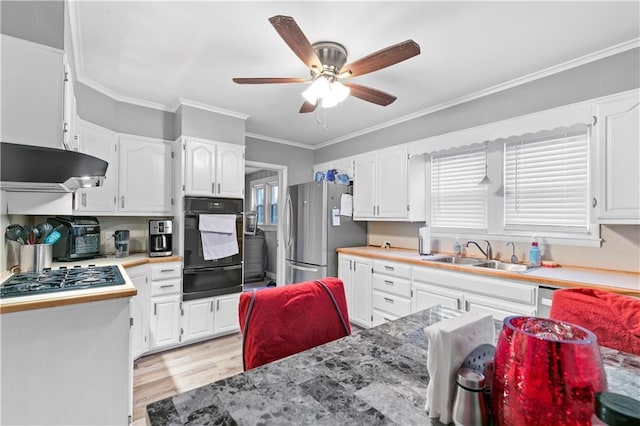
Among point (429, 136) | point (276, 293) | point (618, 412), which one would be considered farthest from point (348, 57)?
point (618, 412)

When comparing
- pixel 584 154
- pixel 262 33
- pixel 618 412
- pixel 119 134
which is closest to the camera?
pixel 618 412

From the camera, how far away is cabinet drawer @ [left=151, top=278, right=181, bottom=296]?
2.92 meters

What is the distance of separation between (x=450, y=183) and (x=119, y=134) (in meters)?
3.51

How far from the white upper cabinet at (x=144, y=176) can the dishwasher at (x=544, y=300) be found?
341cm

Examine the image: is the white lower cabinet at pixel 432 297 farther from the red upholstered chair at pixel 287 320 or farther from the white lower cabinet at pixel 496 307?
the red upholstered chair at pixel 287 320

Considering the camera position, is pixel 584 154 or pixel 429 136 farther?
pixel 429 136

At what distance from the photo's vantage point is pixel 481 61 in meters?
2.32

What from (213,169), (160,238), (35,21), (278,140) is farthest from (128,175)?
(278,140)

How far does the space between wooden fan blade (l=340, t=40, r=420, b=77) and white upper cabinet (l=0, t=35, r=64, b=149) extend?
5.32 ft

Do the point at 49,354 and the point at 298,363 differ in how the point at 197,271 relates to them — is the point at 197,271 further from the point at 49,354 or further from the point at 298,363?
the point at 298,363

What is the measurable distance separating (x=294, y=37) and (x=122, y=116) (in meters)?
2.45

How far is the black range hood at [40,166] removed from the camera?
1492mm

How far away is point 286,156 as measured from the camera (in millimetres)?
4586

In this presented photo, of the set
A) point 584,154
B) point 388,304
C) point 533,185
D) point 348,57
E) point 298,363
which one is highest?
point 348,57
